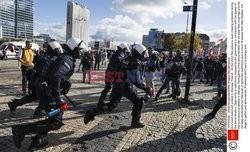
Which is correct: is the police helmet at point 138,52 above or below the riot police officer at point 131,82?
above

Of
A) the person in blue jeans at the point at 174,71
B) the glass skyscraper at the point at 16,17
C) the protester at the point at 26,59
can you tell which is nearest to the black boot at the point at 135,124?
the person in blue jeans at the point at 174,71

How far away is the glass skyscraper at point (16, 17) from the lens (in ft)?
255

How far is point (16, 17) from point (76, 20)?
3409 centimetres

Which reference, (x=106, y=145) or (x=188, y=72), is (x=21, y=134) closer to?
(x=106, y=145)

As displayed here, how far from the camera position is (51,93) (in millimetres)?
3764

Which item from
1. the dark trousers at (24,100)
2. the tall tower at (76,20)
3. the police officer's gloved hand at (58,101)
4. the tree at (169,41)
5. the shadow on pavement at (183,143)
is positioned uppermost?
the tall tower at (76,20)

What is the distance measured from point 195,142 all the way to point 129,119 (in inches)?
74.1

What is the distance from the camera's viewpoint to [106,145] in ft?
14.2

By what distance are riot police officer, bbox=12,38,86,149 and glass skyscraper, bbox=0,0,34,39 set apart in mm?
82902

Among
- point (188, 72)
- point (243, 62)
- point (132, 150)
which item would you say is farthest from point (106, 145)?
point (188, 72)

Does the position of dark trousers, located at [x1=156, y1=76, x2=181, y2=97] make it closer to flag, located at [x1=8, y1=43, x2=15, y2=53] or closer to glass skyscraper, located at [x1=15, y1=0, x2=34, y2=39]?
flag, located at [x1=8, y1=43, x2=15, y2=53]

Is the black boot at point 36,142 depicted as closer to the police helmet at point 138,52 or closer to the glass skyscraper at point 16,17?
the police helmet at point 138,52

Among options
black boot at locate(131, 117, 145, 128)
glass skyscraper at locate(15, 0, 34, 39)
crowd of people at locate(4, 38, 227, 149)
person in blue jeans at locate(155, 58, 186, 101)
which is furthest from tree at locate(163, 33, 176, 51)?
black boot at locate(131, 117, 145, 128)

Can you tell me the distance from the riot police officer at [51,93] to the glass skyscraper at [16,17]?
82902 mm
